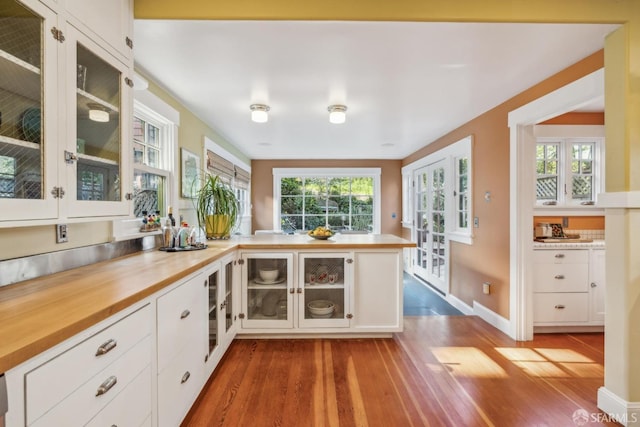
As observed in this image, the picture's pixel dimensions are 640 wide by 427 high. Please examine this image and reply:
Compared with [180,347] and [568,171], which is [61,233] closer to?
[180,347]

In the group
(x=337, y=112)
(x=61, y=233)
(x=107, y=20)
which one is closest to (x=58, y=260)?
(x=61, y=233)

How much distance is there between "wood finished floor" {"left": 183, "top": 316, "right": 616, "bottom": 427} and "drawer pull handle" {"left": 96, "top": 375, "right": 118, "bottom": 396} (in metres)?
0.89

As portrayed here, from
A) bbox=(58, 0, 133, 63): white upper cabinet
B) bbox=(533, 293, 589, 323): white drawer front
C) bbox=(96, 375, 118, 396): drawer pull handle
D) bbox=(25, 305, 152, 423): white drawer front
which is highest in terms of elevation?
bbox=(58, 0, 133, 63): white upper cabinet

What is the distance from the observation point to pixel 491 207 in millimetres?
3217

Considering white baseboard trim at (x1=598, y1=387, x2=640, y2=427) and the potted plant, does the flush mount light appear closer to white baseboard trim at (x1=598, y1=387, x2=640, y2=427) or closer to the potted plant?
the potted plant

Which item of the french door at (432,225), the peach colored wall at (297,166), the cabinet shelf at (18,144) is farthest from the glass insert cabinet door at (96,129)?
the peach colored wall at (297,166)

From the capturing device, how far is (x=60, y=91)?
46.0 inches

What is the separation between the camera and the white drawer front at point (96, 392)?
820 mm

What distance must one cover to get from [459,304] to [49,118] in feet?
13.6

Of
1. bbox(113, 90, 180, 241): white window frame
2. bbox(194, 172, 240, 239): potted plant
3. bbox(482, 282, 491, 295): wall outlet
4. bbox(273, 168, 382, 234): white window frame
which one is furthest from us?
bbox(273, 168, 382, 234): white window frame

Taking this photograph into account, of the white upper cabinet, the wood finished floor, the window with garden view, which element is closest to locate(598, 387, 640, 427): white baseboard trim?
the wood finished floor

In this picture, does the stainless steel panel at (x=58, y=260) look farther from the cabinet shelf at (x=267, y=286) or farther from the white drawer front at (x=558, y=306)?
the white drawer front at (x=558, y=306)

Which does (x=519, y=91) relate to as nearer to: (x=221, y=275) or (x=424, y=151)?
(x=424, y=151)

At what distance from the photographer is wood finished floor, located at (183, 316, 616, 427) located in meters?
1.76
